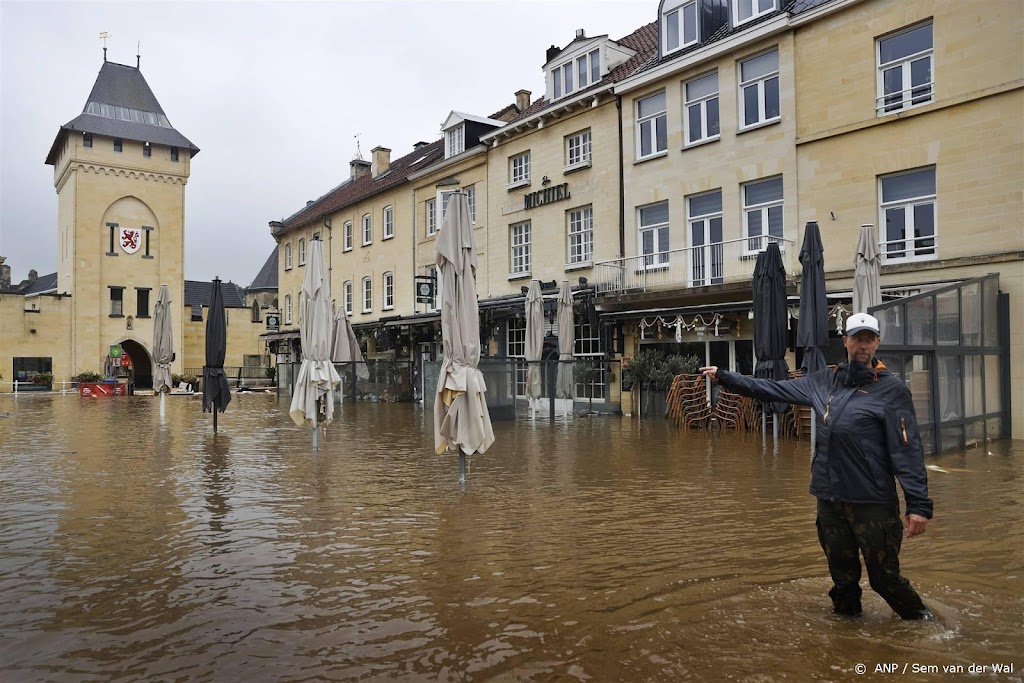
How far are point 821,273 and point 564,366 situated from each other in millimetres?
8302

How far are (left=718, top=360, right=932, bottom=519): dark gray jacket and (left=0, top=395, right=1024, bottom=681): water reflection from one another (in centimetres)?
82

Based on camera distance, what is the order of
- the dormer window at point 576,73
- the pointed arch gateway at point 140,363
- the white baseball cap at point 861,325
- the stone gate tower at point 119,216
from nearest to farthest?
the white baseball cap at point 861,325, the dormer window at point 576,73, the stone gate tower at point 119,216, the pointed arch gateway at point 140,363

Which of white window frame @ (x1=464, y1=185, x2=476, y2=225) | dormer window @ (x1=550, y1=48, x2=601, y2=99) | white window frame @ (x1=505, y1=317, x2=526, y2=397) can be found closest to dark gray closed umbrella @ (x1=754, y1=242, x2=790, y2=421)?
white window frame @ (x1=505, y1=317, x2=526, y2=397)

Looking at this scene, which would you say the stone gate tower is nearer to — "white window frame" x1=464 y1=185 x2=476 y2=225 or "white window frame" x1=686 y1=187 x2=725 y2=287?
"white window frame" x1=464 y1=185 x2=476 y2=225

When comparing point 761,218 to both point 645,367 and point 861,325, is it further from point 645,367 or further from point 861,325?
point 861,325

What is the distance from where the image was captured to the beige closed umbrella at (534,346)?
18.6 m

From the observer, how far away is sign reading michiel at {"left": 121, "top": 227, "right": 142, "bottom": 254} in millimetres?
46750

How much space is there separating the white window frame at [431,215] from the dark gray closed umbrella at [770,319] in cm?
1820

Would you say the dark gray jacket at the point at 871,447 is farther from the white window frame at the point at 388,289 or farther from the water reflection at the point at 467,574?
the white window frame at the point at 388,289

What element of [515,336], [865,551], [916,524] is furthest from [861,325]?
[515,336]

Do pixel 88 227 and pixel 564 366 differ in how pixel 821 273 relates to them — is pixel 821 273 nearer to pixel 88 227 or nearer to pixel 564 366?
pixel 564 366

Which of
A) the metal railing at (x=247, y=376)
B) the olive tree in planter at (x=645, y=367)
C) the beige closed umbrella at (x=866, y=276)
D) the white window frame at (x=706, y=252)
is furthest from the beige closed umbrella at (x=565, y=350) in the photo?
the metal railing at (x=247, y=376)

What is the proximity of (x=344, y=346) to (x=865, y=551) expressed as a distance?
21.7 meters

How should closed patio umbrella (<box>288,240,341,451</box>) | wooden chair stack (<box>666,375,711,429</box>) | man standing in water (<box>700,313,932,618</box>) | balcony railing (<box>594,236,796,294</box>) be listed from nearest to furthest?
man standing in water (<box>700,313,932,618</box>)
closed patio umbrella (<box>288,240,341,451</box>)
wooden chair stack (<box>666,375,711,429</box>)
balcony railing (<box>594,236,796,294</box>)
